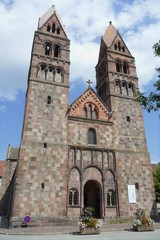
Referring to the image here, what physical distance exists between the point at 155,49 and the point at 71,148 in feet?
48.9

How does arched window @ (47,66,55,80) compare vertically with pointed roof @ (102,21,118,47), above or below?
below

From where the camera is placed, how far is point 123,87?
101 feet

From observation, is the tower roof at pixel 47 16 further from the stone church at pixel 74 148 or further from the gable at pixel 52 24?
the stone church at pixel 74 148

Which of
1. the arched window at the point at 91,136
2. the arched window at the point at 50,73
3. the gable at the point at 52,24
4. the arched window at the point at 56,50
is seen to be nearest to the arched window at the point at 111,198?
the arched window at the point at 91,136

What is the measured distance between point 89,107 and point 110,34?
1812 centimetres

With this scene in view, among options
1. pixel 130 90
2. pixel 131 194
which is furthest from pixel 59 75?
pixel 131 194

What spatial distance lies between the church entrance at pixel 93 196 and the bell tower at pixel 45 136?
4.21 metres

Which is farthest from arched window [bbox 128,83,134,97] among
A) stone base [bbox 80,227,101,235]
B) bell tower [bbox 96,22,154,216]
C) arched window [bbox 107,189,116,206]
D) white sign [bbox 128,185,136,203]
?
stone base [bbox 80,227,101,235]

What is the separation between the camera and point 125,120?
1094 inches

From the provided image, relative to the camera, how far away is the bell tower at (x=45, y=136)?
778 inches

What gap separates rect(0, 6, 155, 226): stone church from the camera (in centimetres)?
2044

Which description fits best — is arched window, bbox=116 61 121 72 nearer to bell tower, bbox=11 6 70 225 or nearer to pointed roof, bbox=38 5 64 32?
bell tower, bbox=11 6 70 225

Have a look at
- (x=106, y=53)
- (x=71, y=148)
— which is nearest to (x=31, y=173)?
(x=71, y=148)

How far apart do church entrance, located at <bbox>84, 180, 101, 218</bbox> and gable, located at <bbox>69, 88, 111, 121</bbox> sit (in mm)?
8378
